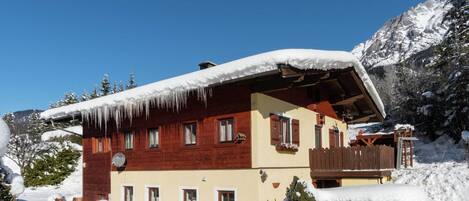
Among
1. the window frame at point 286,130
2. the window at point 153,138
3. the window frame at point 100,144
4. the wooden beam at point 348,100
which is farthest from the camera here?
the window frame at point 100,144

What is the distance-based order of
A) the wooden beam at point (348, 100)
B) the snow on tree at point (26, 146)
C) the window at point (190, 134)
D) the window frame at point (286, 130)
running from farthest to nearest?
the snow on tree at point (26, 146)
the wooden beam at point (348, 100)
the window at point (190, 134)
the window frame at point (286, 130)

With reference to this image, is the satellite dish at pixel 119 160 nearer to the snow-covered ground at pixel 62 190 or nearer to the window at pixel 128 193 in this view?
the window at pixel 128 193

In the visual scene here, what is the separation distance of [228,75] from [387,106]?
1094 inches

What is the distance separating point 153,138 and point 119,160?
1447 millimetres

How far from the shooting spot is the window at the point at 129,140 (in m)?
14.7

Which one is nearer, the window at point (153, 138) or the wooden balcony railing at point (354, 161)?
the wooden balcony railing at point (354, 161)

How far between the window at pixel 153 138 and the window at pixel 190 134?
1.30 metres

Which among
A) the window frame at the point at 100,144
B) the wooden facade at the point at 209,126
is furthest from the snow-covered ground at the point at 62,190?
the wooden facade at the point at 209,126

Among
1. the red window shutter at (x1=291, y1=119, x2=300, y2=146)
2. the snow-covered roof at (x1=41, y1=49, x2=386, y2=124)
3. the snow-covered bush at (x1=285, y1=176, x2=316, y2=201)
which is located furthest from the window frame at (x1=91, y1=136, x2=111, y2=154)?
the snow-covered bush at (x1=285, y1=176, x2=316, y2=201)

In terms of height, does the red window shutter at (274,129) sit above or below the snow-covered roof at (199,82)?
below

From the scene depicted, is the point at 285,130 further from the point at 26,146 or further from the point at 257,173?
the point at 26,146

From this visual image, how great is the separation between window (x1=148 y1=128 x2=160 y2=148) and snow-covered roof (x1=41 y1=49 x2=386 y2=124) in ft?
2.11

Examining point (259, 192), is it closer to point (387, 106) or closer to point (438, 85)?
point (438, 85)

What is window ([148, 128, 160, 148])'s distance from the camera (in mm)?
14000
